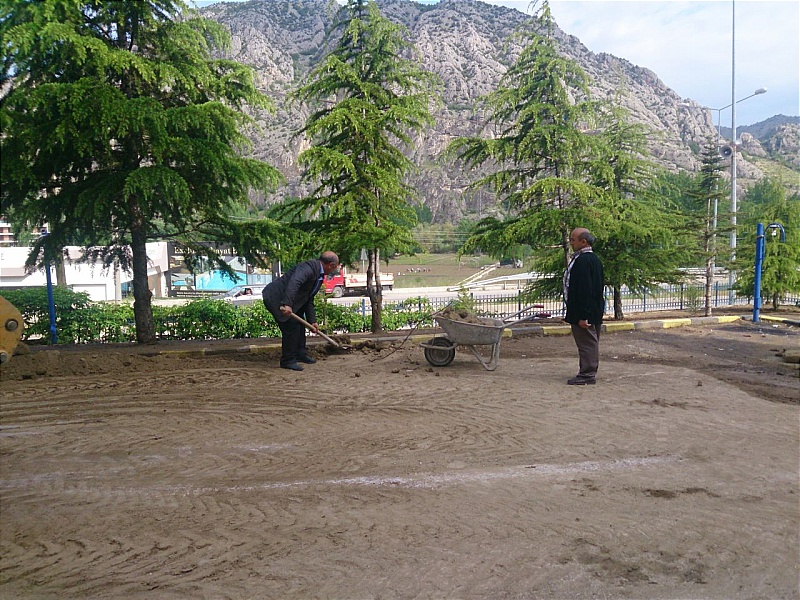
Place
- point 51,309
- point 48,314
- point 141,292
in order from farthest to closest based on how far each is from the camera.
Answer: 1. point 48,314
2. point 51,309
3. point 141,292

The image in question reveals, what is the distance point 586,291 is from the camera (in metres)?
8.16

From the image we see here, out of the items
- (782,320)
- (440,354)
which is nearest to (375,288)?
(440,354)

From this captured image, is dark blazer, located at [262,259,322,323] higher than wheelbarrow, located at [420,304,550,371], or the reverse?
dark blazer, located at [262,259,322,323]

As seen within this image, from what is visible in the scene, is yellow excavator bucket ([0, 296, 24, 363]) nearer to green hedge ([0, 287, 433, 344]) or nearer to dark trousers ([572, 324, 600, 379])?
green hedge ([0, 287, 433, 344])

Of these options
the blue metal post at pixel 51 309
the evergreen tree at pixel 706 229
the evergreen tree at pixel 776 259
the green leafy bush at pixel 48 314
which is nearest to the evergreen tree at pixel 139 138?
the blue metal post at pixel 51 309

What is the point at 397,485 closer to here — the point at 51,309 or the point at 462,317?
the point at 462,317

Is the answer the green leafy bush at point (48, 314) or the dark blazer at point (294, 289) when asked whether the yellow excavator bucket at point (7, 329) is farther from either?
the green leafy bush at point (48, 314)

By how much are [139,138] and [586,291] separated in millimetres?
7568

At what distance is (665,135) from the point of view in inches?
647

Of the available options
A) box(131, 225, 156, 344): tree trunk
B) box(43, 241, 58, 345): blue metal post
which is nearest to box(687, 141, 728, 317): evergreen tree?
box(131, 225, 156, 344): tree trunk

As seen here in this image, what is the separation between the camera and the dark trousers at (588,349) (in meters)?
8.28

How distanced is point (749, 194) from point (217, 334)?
76766 mm

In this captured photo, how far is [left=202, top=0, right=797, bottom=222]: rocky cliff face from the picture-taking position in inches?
3903

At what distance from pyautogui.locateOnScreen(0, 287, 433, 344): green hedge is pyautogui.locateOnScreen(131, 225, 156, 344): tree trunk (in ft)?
3.06
